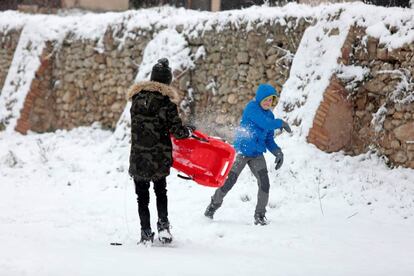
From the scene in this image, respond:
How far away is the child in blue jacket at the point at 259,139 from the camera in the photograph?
227 inches

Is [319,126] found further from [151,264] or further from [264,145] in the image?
[151,264]

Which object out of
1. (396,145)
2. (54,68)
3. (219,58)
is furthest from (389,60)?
(54,68)

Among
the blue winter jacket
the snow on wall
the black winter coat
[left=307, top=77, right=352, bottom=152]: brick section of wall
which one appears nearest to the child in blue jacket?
the blue winter jacket

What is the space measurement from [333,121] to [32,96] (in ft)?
26.0

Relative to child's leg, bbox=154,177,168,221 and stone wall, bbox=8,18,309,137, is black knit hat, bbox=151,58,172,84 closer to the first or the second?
child's leg, bbox=154,177,168,221

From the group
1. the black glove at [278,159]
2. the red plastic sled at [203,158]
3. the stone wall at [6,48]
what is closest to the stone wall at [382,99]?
the black glove at [278,159]

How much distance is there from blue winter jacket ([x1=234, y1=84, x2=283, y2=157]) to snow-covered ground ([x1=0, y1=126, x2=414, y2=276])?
0.81m

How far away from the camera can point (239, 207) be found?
6746mm

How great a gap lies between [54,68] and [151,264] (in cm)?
1006

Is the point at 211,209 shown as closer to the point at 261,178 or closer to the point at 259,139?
the point at 261,178

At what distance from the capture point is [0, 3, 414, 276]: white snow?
4.27 meters

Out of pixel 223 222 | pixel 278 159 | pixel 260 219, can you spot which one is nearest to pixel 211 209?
pixel 223 222

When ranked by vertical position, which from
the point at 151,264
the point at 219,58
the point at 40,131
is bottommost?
the point at 40,131

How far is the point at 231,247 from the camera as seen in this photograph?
505cm
